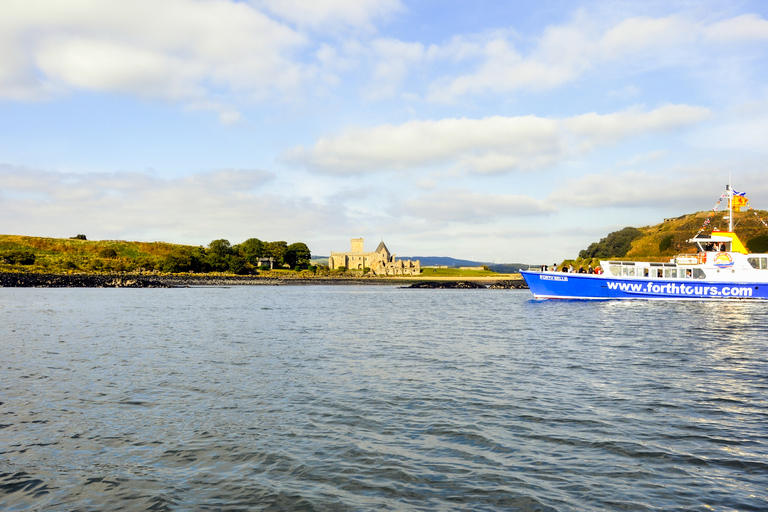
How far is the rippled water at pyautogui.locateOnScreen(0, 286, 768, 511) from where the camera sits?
728cm

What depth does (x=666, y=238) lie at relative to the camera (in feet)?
484

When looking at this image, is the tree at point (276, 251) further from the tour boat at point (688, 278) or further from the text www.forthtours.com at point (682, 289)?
the text www.forthtours.com at point (682, 289)

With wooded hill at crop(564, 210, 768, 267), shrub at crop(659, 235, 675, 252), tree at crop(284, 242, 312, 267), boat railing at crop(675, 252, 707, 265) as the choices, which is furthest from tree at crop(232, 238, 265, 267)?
boat railing at crop(675, 252, 707, 265)

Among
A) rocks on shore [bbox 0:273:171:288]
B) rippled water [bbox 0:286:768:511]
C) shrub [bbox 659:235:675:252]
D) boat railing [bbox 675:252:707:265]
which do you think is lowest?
rippled water [bbox 0:286:768:511]

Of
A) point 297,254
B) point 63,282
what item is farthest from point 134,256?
point 63,282

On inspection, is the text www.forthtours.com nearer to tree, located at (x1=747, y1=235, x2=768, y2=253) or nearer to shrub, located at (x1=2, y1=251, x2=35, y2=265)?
tree, located at (x1=747, y1=235, x2=768, y2=253)

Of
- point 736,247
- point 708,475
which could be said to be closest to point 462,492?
point 708,475

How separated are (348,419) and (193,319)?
28.2m

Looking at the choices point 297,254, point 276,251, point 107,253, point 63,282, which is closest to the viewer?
point 63,282

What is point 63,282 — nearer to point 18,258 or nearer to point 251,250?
point 18,258

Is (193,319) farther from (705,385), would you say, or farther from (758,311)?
(758,311)

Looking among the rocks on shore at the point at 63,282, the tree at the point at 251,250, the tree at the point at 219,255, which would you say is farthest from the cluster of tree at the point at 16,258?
the tree at the point at 251,250

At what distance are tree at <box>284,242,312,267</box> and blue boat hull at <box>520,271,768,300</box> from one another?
5470 inches

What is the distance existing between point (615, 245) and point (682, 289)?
398 ft
